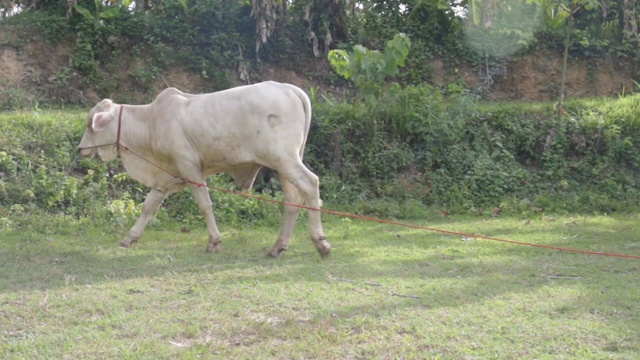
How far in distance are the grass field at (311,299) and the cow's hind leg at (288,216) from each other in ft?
0.40

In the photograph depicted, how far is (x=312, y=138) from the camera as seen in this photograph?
1186 cm

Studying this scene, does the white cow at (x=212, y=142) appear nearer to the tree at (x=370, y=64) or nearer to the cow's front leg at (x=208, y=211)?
the cow's front leg at (x=208, y=211)

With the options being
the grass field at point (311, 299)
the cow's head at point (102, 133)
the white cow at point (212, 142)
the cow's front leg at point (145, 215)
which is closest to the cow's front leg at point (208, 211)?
the white cow at point (212, 142)

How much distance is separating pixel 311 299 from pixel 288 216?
204 cm

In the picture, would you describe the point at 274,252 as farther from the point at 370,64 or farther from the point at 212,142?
the point at 370,64

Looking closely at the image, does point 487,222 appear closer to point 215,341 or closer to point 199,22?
point 215,341

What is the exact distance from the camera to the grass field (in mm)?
4855

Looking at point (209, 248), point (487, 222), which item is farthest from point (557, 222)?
point (209, 248)

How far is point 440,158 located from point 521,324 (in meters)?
6.83

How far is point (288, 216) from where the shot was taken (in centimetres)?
783

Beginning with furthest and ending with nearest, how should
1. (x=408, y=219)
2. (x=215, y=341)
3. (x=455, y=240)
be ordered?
(x=408, y=219) → (x=455, y=240) → (x=215, y=341)

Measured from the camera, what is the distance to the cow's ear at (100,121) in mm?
7998

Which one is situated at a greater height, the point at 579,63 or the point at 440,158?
the point at 579,63

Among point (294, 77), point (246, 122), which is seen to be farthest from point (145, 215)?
point (294, 77)
